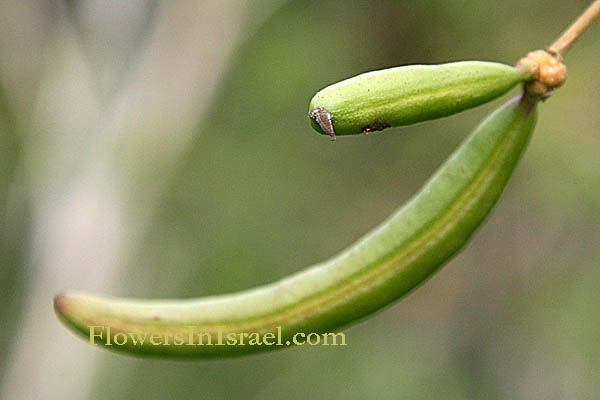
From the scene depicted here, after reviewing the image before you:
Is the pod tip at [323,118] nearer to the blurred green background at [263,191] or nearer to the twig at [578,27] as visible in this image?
the twig at [578,27]

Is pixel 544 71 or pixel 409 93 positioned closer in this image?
pixel 409 93

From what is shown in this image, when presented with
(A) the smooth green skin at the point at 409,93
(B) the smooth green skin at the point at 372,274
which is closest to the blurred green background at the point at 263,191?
(B) the smooth green skin at the point at 372,274

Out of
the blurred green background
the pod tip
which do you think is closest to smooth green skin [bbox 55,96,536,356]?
the pod tip

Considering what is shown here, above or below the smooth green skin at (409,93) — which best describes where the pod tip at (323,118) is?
below

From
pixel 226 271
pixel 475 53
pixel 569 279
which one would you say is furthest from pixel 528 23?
pixel 226 271

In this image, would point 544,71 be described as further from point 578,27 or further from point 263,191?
point 263,191

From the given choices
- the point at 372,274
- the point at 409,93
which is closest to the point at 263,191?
the point at 372,274
